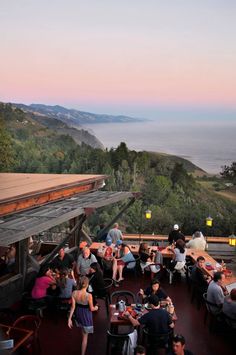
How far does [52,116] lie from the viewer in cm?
4484

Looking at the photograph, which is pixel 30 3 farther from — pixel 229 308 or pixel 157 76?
pixel 229 308

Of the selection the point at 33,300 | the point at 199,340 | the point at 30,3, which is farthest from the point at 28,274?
the point at 30,3

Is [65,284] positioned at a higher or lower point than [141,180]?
lower

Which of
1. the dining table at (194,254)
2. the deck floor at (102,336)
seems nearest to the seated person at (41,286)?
the deck floor at (102,336)

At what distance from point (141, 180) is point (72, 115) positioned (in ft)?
86.4

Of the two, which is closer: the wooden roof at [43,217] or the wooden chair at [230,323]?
the wooden roof at [43,217]

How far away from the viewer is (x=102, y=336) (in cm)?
672

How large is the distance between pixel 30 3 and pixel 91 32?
17.0ft

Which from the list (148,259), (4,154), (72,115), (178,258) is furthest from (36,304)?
(72,115)

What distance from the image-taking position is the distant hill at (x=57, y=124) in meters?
38.8

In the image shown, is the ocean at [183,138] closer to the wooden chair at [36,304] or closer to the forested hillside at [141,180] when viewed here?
the forested hillside at [141,180]

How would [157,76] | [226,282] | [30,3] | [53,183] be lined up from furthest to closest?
1. [157,76]
2. [30,3]
3. [53,183]
4. [226,282]

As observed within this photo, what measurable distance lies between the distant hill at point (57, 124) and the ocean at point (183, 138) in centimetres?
112

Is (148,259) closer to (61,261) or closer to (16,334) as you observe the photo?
(61,261)
